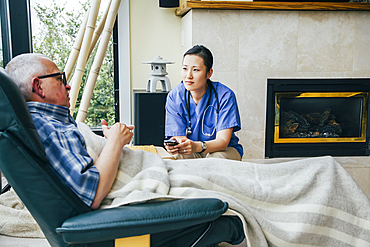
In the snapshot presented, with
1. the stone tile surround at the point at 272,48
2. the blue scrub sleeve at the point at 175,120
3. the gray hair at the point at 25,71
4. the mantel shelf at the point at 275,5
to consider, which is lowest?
the blue scrub sleeve at the point at 175,120

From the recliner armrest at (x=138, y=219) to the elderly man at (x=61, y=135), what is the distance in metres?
0.10

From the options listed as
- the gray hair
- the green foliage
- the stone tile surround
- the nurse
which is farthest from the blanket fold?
the green foliage

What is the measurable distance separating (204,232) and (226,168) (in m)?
0.29

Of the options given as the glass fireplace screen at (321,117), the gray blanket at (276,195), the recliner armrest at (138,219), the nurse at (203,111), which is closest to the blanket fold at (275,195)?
the gray blanket at (276,195)

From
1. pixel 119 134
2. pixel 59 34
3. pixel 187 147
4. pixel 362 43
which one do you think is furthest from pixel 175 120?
pixel 362 43

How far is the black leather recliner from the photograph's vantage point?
0.81 metres

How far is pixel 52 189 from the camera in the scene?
2.78 ft

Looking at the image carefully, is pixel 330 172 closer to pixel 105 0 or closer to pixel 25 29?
pixel 25 29

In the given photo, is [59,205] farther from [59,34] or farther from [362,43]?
[362,43]

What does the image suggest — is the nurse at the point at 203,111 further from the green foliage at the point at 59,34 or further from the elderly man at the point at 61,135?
the green foliage at the point at 59,34

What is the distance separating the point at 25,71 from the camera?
1.01m

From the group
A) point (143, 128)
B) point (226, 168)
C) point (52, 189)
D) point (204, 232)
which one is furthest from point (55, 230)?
point (143, 128)

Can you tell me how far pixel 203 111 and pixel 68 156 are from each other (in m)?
1.09

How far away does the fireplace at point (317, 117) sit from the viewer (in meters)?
2.81
